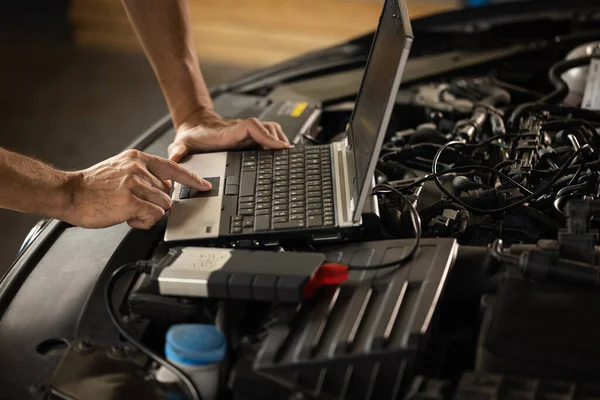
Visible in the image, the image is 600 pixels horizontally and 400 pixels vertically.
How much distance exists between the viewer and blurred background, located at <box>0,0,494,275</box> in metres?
2.86

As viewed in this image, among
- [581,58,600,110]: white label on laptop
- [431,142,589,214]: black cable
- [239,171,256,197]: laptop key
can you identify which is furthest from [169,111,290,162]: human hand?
[581,58,600,110]: white label on laptop

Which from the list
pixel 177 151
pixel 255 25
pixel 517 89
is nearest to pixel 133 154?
pixel 177 151

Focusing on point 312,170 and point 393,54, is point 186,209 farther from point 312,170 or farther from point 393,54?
point 393,54

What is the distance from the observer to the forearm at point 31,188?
1.06 metres

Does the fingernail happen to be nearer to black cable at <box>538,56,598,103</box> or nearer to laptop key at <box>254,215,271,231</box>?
laptop key at <box>254,215,271,231</box>

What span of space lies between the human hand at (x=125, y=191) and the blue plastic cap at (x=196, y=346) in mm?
282

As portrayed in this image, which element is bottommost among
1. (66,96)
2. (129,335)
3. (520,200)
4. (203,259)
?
(66,96)

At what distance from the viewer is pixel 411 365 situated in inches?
31.5

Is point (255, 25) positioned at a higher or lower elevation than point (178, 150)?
higher

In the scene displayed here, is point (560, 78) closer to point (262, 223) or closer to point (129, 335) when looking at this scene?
point (262, 223)

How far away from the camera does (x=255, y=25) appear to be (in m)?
3.90

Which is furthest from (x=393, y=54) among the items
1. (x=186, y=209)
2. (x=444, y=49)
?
(x=444, y=49)

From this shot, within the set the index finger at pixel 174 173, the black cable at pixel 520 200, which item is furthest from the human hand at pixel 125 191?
the black cable at pixel 520 200

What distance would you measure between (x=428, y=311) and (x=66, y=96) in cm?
263
